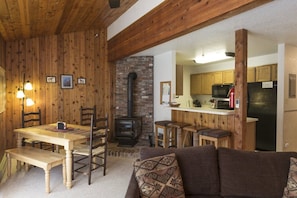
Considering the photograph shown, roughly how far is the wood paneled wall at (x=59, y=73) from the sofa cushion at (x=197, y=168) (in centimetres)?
397

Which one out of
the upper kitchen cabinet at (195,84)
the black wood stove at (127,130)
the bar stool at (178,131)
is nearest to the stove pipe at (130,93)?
the black wood stove at (127,130)

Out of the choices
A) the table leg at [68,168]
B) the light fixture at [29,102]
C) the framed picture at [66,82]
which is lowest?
the table leg at [68,168]

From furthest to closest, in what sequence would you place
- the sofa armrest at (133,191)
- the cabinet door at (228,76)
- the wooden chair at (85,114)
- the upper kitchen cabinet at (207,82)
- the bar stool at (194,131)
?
the upper kitchen cabinet at (207,82), the cabinet door at (228,76), the wooden chair at (85,114), the bar stool at (194,131), the sofa armrest at (133,191)

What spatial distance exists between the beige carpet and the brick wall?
6.50 ft

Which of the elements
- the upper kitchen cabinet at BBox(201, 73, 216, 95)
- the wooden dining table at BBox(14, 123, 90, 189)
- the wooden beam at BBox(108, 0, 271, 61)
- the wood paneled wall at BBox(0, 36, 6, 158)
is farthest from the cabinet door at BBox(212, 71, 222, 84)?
the wood paneled wall at BBox(0, 36, 6, 158)

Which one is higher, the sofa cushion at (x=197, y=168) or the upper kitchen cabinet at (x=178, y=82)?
the upper kitchen cabinet at (x=178, y=82)

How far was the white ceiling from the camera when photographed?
2682 mm

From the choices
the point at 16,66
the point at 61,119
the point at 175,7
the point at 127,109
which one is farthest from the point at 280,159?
the point at 16,66

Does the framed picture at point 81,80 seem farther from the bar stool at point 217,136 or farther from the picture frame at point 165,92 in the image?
the bar stool at point 217,136

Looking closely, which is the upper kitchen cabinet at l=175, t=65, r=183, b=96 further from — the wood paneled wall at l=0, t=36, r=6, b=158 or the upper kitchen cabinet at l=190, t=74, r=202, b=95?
the wood paneled wall at l=0, t=36, r=6, b=158

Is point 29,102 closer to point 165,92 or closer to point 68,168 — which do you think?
point 68,168

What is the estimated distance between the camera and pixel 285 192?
1825 millimetres

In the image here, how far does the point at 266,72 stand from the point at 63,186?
5004mm

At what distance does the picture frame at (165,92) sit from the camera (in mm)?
5227
